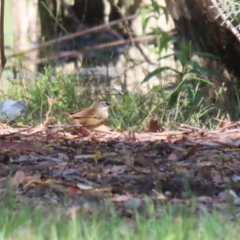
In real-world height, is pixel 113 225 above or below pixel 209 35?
below

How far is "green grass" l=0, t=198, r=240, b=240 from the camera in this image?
312 centimetres

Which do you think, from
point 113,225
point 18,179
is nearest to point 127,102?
point 18,179

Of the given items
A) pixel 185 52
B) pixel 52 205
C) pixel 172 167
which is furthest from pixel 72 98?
pixel 52 205

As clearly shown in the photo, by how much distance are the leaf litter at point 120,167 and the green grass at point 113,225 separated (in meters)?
0.15

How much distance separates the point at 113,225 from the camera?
330cm

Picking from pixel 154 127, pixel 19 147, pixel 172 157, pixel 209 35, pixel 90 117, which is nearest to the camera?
pixel 172 157

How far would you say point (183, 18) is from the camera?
23.9ft

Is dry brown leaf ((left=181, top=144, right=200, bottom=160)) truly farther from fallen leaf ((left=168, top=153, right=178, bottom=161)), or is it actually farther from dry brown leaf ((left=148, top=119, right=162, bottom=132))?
dry brown leaf ((left=148, top=119, right=162, bottom=132))

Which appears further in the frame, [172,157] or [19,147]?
[19,147]

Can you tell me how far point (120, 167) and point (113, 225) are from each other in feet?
4.02

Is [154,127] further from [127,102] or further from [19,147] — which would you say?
[19,147]

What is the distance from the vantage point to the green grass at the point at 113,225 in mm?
3117

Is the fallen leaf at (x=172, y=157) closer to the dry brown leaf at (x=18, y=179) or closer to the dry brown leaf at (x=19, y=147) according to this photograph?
the dry brown leaf at (x=19, y=147)

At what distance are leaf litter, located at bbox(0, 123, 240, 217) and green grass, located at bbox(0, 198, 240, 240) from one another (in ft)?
0.49
